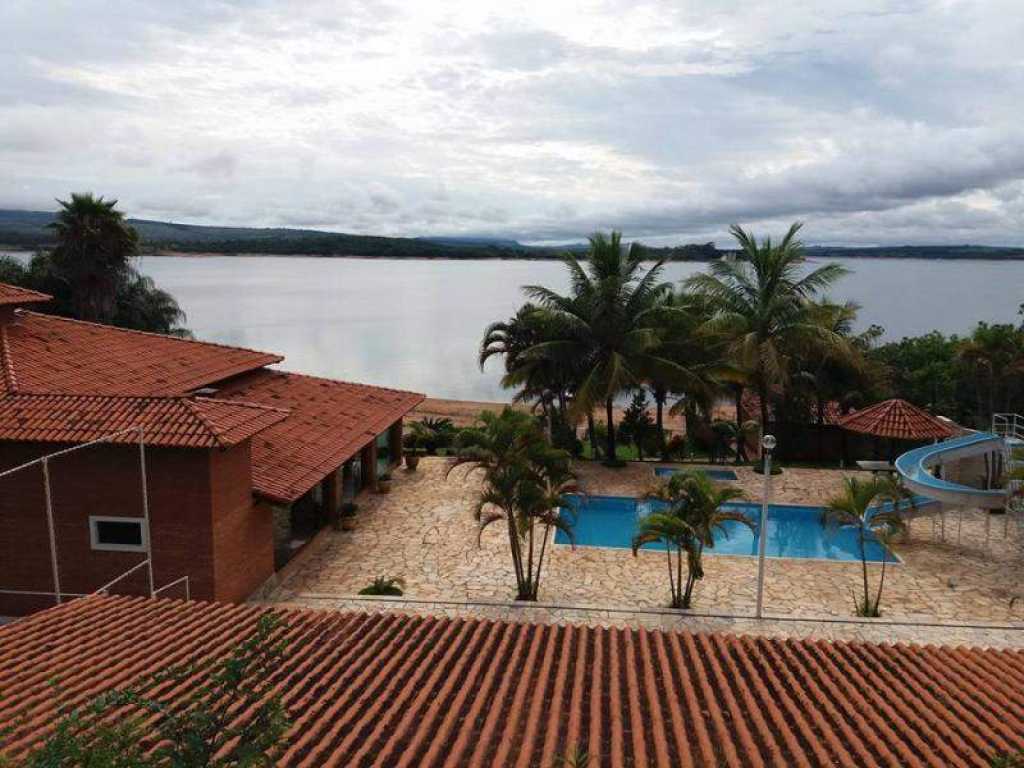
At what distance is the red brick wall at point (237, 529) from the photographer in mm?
12570

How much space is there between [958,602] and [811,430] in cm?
1402

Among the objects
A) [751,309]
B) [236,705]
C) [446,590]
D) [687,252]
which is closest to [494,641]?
[236,705]

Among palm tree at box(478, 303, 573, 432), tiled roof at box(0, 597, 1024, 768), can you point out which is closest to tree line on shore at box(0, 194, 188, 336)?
palm tree at box(478, 303, 573, 432)

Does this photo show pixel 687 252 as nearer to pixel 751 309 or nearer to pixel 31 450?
pixel 751 309

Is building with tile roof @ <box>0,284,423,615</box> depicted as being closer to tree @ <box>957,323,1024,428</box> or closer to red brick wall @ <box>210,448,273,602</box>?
red brick wall @ <box>210,448,273,602</box>

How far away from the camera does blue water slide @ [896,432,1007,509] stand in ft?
55.7

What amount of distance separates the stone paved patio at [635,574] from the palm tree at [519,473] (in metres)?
1.52

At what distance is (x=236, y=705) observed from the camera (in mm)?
6555

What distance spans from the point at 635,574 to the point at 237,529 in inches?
312

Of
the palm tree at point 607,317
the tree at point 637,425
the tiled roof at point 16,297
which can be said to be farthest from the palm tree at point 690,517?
the tree at point 637,425

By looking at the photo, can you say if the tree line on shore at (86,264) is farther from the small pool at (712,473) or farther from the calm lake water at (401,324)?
the small pool at (712,473)

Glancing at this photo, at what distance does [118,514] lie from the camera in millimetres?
12508

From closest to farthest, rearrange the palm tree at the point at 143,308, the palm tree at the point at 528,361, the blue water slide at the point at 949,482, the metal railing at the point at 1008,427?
1. the blue water slide at the point at 949,482
2. the metal railing at the point at 1008,427
3. the palm tree at the point at 528,361
4. the palm tree at the point at 143,308

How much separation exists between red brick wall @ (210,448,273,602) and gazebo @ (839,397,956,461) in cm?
1782
